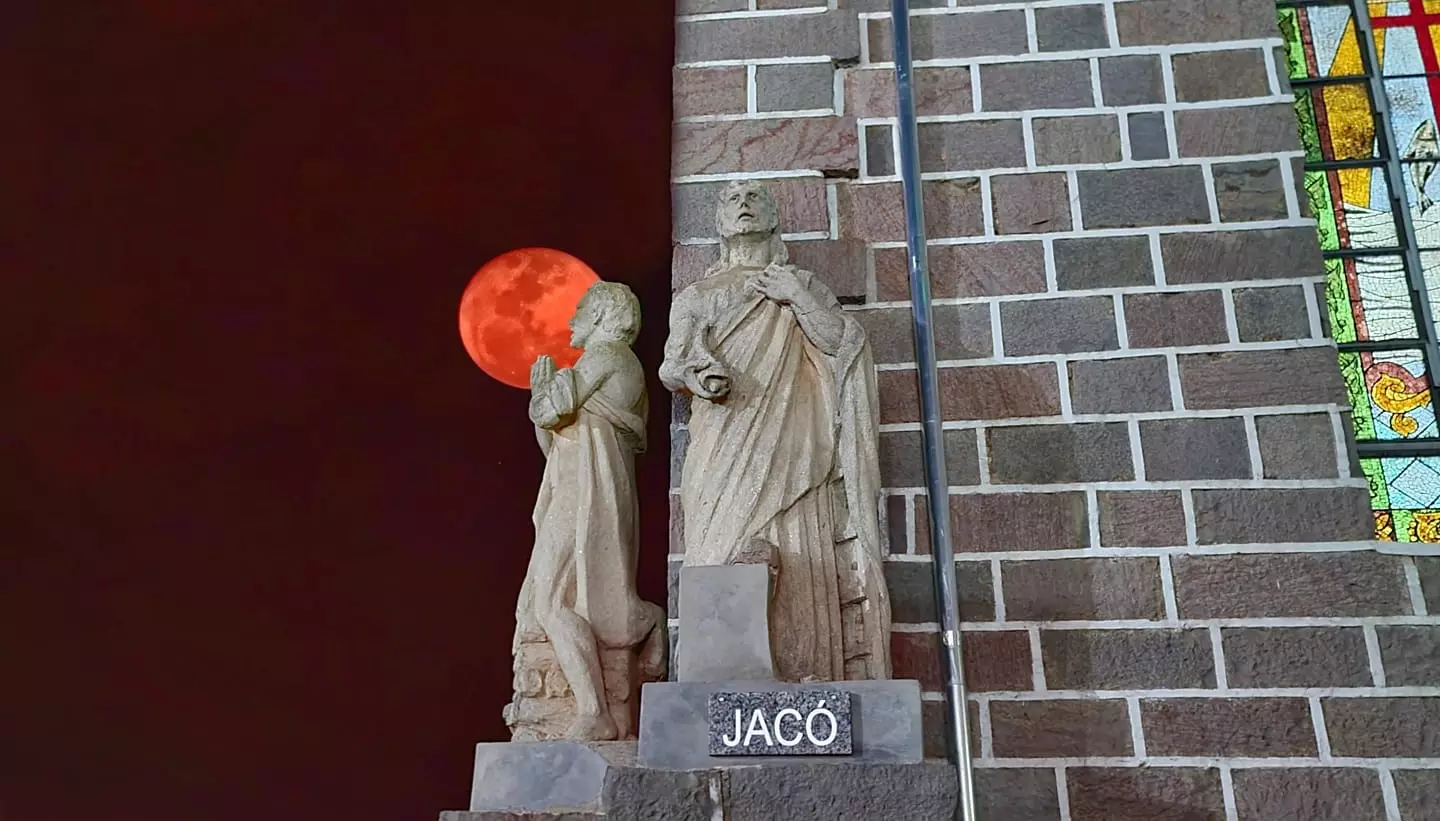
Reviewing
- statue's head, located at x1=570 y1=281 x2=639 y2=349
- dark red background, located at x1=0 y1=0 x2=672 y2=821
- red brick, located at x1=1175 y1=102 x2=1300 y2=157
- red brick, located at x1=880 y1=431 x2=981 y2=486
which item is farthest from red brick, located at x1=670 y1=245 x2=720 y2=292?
dark red background, located at x1=0 y1=0 x2=672 y2=821

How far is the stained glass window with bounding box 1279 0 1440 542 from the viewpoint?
3668 mm

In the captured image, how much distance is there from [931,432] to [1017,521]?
1.04 ft

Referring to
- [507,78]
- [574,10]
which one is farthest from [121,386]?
[574,10]

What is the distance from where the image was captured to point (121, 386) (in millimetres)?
5258

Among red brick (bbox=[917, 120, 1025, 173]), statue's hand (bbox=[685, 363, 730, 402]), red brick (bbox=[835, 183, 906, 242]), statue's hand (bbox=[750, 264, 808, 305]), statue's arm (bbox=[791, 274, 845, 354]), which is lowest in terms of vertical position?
statue's hand (bbox=[685, 363, 730, 402])

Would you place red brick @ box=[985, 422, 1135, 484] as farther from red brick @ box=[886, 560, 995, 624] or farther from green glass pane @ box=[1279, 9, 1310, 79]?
green glass pane @ box=[1279, 9, 1310, 79]

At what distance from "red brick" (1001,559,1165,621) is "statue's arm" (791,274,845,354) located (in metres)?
0.75

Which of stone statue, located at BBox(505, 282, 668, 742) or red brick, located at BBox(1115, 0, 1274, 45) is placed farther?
red brick, located at BBox(1115, 0, 1274, 45)

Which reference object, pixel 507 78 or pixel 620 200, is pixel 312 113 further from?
pixel 620 200

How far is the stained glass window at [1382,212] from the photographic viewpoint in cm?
367

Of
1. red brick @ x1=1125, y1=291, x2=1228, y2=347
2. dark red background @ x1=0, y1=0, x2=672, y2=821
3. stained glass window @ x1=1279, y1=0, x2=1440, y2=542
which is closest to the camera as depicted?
red brick @ x1=1125, y1=291, x2=1228, y2=347

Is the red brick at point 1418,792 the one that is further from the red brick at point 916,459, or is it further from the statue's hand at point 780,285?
the statue's hand at point 780,285

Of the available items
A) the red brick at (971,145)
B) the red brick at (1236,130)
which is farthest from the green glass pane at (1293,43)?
the red brick at (971,145)

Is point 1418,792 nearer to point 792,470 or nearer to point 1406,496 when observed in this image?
point 1406,496
